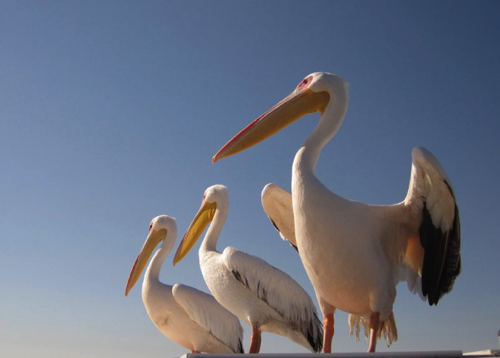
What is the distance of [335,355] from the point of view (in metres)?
2.66

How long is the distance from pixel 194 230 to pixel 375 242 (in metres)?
4.81

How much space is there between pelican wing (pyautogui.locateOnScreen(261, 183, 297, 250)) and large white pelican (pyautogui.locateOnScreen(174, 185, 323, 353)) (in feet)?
2.47

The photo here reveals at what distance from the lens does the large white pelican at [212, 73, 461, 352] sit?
16.0 feet

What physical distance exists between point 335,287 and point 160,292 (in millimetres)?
4490

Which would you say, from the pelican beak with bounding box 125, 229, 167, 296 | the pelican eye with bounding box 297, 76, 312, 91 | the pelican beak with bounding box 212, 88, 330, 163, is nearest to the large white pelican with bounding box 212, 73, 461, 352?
the pelican beak with bounding box 212, 88, 330, 163

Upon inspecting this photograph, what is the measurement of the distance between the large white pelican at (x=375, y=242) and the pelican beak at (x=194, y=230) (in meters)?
4.03

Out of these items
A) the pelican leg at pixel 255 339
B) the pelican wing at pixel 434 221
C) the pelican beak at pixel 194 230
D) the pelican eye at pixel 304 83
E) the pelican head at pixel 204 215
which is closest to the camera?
the pelican wing at pixel 434 221

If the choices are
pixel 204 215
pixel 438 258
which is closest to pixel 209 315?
pixel 204 215

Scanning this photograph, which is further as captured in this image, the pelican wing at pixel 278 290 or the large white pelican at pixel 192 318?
the large white pelican at pixel 192 318

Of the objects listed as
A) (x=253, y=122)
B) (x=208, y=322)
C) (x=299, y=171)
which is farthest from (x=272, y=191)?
(x=208, y=322)

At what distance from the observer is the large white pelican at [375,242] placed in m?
4.89

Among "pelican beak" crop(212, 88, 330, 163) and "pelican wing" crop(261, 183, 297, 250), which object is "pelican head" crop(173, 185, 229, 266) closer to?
"pelican wing" crop(261, 183, 297, 250)

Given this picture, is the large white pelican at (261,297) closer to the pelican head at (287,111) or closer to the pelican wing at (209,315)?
the pelican wing at (209,315)

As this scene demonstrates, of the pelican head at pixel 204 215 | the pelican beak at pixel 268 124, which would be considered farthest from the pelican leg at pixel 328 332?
the pelican head at pixel 204 215
